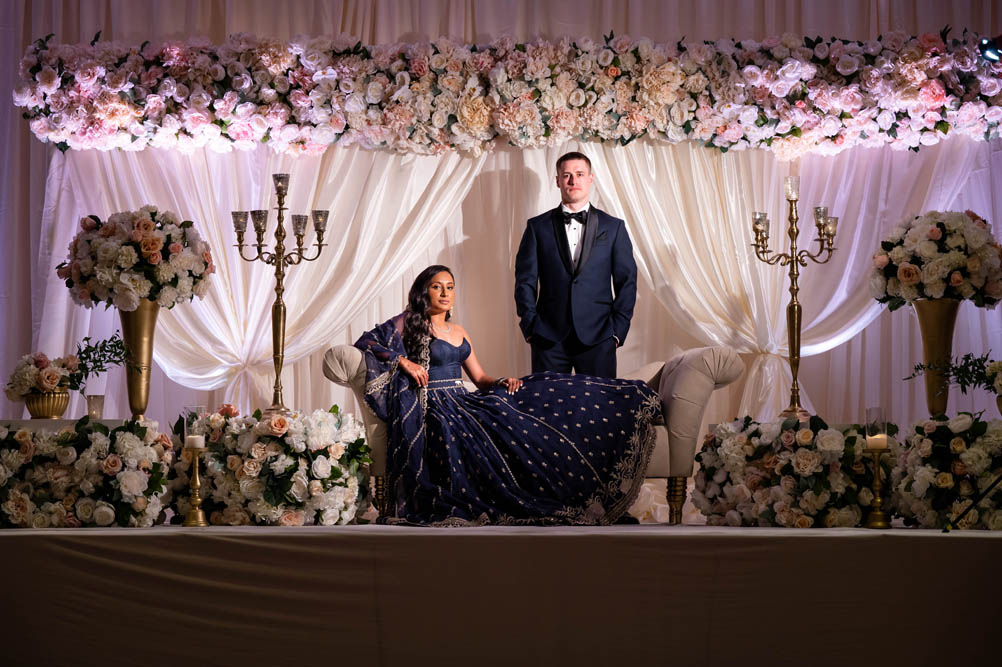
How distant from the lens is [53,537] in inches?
150

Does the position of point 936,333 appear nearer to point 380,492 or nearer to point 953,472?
point 953,472

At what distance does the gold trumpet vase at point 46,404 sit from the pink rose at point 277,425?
3.16 ft

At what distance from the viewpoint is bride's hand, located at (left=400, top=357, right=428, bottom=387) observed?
5.32 m

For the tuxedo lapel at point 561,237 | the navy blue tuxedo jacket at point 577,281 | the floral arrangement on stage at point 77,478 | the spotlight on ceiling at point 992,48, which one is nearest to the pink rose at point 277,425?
the floral arrangement on stage at point 77,478

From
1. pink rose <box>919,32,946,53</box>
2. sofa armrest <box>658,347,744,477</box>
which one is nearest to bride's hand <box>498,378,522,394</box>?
sofa armrest <box>658,347,744,477</box>

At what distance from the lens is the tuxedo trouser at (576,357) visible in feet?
19.9

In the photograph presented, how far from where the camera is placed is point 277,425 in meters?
4.72

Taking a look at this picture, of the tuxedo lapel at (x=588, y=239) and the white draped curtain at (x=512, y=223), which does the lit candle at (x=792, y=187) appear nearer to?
the white draped curtain at (x=512, y=223)

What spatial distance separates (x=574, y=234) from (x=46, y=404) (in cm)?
290

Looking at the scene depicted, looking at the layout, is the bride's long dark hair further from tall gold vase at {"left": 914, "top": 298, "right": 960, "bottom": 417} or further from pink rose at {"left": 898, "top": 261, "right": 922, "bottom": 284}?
tall gold vase at {"left": 914, "top": 298, "right": 960, "bottom": 417}

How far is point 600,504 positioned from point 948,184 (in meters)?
3.17

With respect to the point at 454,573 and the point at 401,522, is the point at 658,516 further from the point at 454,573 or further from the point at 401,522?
the point at 454,573

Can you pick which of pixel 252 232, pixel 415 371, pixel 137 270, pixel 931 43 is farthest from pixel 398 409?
pixel 931 43

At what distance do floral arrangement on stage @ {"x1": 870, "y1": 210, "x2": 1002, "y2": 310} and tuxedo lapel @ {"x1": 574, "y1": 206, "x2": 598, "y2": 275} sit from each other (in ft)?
5.21
